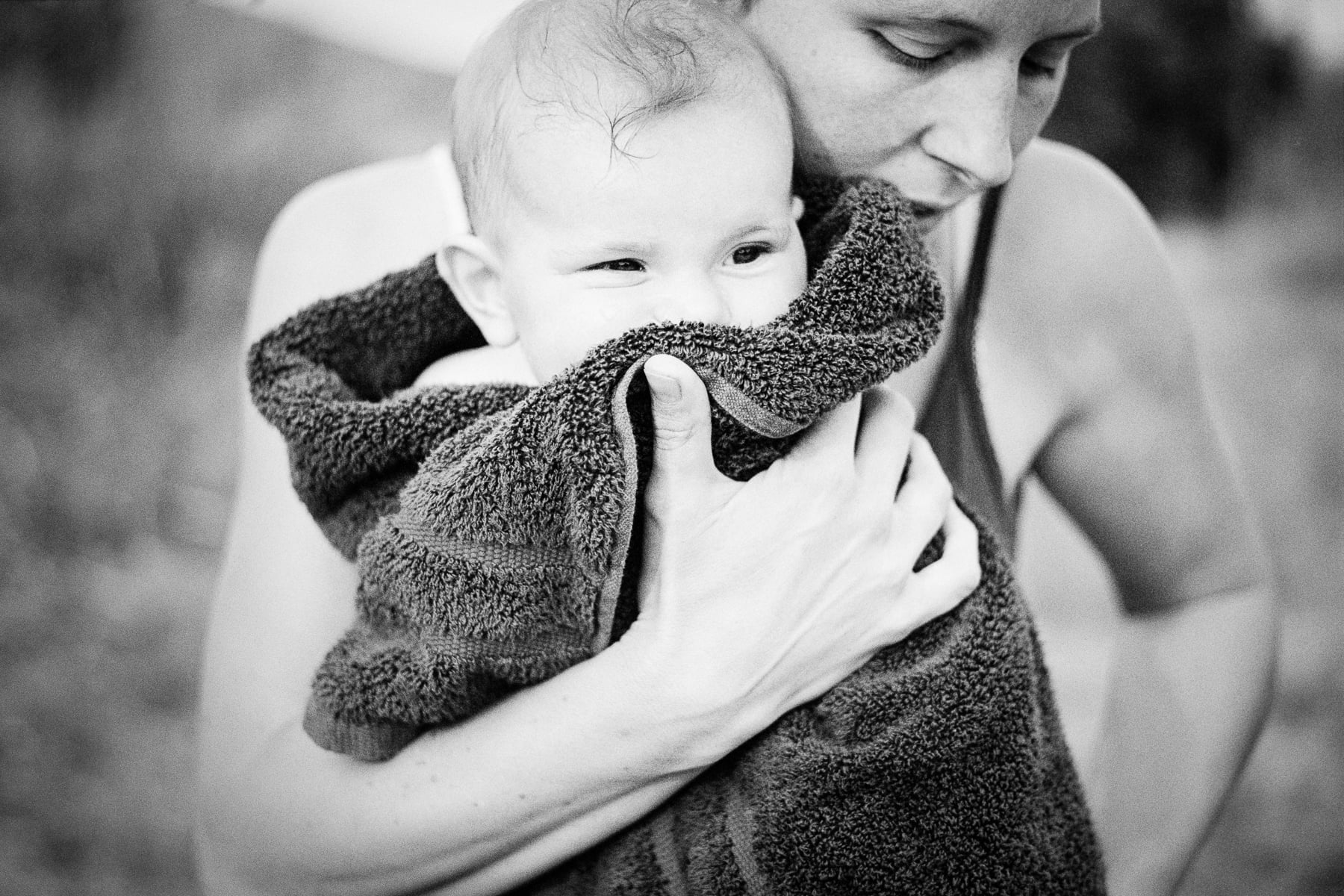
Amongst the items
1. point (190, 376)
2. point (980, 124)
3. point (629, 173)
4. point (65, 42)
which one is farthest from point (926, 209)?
point (65, 42)

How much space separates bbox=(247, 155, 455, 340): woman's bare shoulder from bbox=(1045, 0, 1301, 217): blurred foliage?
9.03ft

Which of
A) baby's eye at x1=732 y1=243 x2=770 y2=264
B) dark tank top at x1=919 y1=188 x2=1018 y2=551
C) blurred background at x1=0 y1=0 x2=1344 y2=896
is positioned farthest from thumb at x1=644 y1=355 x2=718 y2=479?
blurred background at x1=0 y1=0 x2=1344 y2=896

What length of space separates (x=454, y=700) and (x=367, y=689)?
0.22 ft

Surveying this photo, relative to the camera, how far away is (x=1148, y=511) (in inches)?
51.9

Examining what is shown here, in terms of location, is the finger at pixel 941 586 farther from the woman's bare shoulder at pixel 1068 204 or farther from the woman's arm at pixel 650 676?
the woman's bare shoulder at pixel 1068 204

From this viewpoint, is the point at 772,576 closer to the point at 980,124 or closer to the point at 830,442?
the point at 830,442

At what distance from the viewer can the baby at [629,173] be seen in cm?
83

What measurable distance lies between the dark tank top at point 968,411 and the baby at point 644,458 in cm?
28

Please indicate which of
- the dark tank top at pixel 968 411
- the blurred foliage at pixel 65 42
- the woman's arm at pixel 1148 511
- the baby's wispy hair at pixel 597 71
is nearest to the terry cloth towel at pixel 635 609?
the baby's wispy hair at pixel 597 71

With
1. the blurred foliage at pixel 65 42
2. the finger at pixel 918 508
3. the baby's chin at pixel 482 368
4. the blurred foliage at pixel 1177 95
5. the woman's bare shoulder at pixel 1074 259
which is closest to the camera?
the finger at pixel 918 508

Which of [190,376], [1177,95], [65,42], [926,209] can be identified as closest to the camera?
[926,209]

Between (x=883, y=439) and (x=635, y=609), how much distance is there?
0.25 meters

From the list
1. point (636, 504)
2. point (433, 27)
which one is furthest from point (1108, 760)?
point (433, 27)

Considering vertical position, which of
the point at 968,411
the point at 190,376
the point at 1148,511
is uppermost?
the point at 968,411
